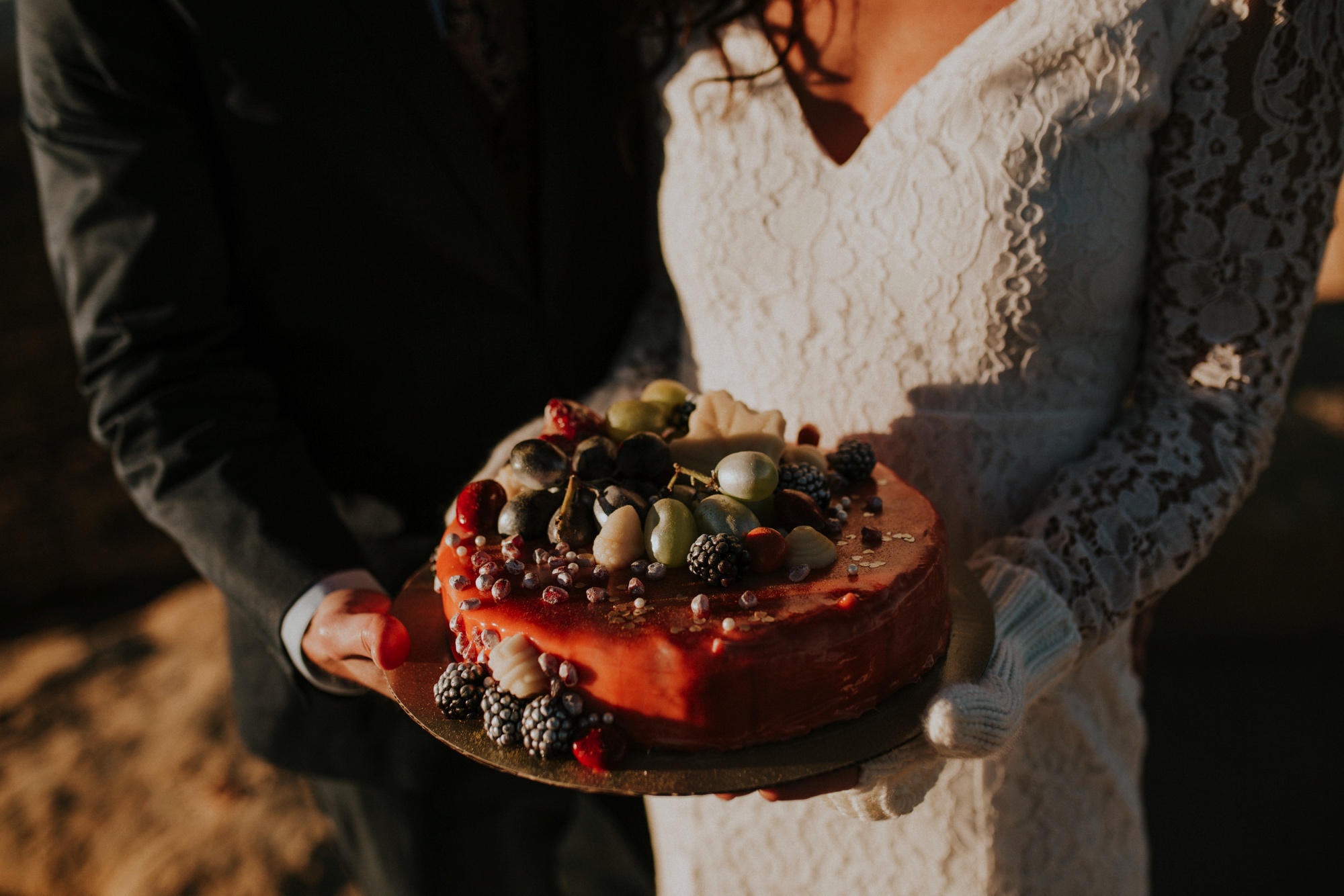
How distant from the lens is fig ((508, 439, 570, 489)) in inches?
43.9

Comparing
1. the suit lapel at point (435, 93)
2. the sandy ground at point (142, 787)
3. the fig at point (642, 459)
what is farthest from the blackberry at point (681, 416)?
the sandy ground at point (142, 787)

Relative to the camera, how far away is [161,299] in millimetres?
1543

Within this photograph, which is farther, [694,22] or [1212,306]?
[694,22]

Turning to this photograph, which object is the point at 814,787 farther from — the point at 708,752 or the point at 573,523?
the point at 573,523

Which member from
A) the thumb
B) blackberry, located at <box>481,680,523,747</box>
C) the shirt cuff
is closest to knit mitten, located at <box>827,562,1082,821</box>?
the thumb

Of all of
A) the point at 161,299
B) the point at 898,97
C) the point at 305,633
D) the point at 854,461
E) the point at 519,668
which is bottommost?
the point at 305,633

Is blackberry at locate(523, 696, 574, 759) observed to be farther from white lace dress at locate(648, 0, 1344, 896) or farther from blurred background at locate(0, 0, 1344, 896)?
blurred background at locate(0, 0, 1344, 896)

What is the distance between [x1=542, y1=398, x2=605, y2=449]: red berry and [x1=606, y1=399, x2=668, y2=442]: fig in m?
0.03

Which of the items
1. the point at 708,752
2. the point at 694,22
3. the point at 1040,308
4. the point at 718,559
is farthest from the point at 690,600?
the point at 694,22

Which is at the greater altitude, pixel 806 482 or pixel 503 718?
pixel 806 482

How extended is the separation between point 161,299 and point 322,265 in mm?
266

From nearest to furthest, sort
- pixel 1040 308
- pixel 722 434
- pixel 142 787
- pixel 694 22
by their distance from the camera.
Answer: pixel 722 434 < pixel 1040 308 < pixel 694 22 < pixel 142 787

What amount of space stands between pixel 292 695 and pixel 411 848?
1.82ft

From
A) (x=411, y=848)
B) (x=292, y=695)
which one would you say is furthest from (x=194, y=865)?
(x=292, y=695)
